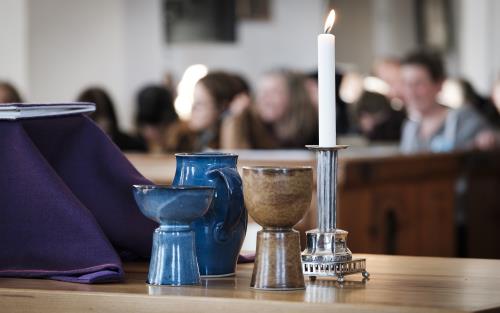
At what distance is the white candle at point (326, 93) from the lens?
1.26 metres

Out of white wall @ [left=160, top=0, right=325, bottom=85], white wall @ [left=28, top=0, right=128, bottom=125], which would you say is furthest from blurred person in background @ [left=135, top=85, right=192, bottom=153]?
white wall @ [left=160, top=0, right=325, bottom=85]

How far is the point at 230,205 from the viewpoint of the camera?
1267 millimetres

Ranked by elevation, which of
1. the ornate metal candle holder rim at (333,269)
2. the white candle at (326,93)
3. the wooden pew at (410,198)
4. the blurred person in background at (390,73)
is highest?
the blurred person in background at (390,73)

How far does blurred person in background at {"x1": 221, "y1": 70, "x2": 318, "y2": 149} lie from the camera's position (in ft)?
16.7

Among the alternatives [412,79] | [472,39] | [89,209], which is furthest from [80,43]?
[89,209]

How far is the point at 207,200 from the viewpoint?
3.89 ft

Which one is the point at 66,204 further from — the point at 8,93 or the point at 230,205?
the point at 8,93

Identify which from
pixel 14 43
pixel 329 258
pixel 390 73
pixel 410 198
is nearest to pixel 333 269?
pixel 329 258

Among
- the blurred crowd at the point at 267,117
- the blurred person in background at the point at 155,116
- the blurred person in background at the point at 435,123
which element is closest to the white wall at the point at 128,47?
the blurred person in background at the point at 155,116

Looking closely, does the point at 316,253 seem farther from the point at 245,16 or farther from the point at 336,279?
the point at 245,16

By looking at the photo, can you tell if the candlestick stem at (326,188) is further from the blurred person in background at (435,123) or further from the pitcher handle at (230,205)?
the blurred person in background at (435,123)

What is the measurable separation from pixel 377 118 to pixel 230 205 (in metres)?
6.86

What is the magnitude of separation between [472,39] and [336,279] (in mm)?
9424

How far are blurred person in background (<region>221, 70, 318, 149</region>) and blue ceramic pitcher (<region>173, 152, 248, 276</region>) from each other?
3.72 m
